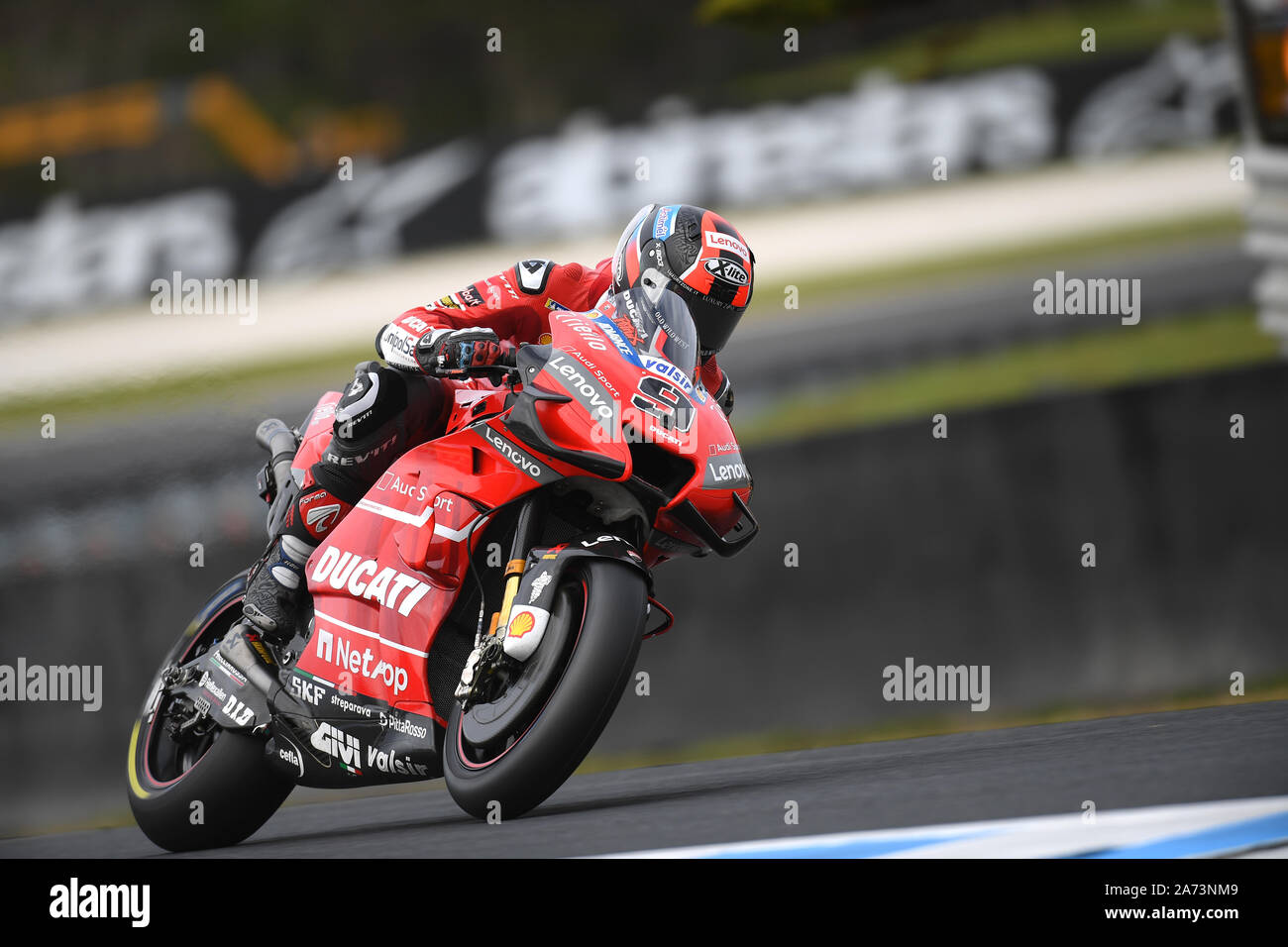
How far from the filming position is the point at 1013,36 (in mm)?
17469

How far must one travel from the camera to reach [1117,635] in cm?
719

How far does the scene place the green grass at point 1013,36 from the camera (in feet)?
50.8

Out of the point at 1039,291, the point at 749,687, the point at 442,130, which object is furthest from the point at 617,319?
the point at 442,130

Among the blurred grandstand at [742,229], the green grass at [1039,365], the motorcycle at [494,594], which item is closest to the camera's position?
the motorcycle at [494,594]

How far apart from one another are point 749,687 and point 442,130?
16.4 m

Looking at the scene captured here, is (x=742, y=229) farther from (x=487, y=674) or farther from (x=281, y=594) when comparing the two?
(x=487, y=674)

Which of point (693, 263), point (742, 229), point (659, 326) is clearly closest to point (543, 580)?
point (659, 326)

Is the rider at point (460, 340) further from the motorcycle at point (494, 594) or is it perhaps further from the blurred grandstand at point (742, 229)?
the blurred grandstand at point (742, 229)

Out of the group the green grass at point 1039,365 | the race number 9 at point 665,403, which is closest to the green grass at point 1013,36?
the green grass at point 1039,365

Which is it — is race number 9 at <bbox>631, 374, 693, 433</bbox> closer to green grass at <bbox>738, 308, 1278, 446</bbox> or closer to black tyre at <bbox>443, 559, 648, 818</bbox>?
black tyre at <bbox>443, 559, 648, 818</bbox>

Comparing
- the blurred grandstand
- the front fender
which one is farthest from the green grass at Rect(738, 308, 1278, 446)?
the front fender

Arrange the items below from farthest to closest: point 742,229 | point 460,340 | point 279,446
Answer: point 742,229 → point 279,446 → point 460,340

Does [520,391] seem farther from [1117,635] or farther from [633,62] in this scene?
[633,62]

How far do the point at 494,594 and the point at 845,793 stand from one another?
43.9 inches
